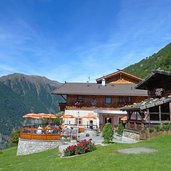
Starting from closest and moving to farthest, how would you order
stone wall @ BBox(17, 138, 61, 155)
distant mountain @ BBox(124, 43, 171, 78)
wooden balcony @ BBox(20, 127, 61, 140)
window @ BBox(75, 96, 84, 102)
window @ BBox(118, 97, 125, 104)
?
stone wall @ BBox(17, 138, 61, 155), wooden balcony @ BBox(20, 127, 61, 140), window @ BBox(118, 97, 125, 104), window @ BBox(75, 96, 84, 102), distant mountain @ BBox(124, 43, 171, 78)

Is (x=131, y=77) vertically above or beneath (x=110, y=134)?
above

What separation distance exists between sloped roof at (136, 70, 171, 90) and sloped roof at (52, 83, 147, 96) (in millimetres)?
11546

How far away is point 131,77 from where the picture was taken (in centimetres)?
5153

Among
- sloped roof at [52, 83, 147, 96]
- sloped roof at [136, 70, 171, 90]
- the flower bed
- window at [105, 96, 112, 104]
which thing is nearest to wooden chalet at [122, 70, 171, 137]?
sloped roof at [136, 70, 171, 90]

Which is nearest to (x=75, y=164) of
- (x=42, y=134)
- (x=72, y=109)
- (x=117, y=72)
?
(x=42, y=134)

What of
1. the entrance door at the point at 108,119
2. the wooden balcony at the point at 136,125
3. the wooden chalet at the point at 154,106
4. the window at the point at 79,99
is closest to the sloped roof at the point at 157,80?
the wooden chalet at the point at 154,106

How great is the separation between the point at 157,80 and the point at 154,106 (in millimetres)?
5116

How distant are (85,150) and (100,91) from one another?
90.3 feet

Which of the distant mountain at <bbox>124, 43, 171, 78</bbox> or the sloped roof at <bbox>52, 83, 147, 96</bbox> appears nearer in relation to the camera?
the sloped roof at <bbox>52, 83, 147, 96</bbox>

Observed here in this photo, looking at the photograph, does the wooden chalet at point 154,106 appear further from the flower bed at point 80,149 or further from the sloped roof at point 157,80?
the flower bed at point 80,149

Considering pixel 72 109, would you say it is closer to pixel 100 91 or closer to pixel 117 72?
pixel 100 91

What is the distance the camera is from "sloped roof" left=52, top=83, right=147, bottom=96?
4375 centimetres

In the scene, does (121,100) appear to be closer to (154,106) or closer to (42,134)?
(154,106)

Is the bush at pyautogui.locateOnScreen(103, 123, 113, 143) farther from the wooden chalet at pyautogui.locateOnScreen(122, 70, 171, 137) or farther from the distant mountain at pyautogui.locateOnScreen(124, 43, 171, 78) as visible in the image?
the distant mountain at pyautogui.locateOnScreen(124, 43, 171, 78)
